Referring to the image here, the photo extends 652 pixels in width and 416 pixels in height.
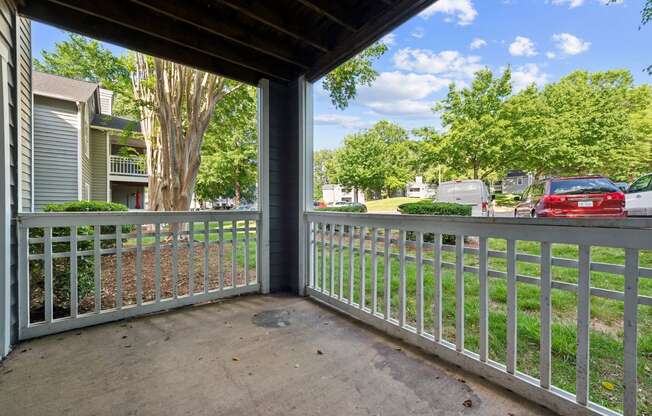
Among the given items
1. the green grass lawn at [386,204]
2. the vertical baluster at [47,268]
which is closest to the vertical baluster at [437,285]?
the green grass lawn at [386,204]

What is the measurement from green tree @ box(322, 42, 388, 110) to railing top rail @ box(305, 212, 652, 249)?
136cm

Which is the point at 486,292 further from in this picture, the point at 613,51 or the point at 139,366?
the point at 139,366

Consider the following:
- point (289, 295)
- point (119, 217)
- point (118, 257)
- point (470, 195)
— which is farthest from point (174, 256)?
point (470, 195)

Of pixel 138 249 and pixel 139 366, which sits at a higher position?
pixel 138 249

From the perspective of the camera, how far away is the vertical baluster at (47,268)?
92.2 inches

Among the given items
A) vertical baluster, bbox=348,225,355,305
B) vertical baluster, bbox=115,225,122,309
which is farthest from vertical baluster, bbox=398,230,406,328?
vertical baluster, bbox=115,225,122,309

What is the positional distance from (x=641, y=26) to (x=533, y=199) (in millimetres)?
859

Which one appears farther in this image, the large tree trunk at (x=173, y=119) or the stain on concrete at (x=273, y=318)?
the large tree trunk at (x=173, y=119)

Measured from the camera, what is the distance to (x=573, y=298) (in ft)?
7.11

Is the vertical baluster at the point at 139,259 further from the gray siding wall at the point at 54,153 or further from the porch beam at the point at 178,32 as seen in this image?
the porch beam at the point at 178,32

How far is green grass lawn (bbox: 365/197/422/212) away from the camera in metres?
2.05

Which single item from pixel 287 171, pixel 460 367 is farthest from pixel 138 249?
pixel 460 367

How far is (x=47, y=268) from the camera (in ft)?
7.72

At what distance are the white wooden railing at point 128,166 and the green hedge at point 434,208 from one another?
15.1 feet
